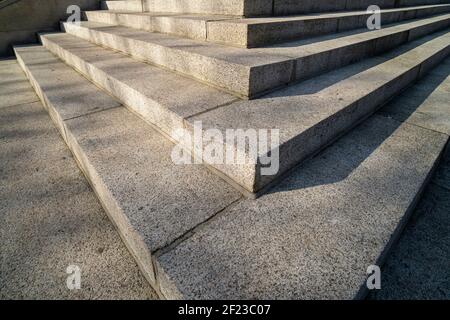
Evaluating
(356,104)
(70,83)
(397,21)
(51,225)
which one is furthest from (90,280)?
(397,21)

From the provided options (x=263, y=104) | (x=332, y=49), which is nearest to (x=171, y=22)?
(x=332, y=49)

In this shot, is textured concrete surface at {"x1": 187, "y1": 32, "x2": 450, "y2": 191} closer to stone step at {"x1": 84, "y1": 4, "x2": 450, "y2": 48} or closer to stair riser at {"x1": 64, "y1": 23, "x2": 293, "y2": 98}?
stair riser at {"x1": 64, "y1": 23, "x2": 293, "y2": 98}

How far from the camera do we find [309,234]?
1604 millimetres

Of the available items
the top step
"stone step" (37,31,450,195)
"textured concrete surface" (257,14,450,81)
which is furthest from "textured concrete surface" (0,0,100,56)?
"textured concrete surface" (257,14,450,81)

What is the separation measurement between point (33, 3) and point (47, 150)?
6984mm

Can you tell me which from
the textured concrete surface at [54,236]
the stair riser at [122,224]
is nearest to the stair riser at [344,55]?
the stair riser at [122,224]

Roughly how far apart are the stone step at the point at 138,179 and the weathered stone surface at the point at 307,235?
162 mm

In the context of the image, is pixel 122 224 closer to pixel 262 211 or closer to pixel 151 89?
pixel 262 211

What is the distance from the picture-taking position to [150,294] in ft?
5.07

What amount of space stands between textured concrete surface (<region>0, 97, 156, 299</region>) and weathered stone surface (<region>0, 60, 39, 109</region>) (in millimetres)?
1748

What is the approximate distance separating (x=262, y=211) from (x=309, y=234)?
332 mm
